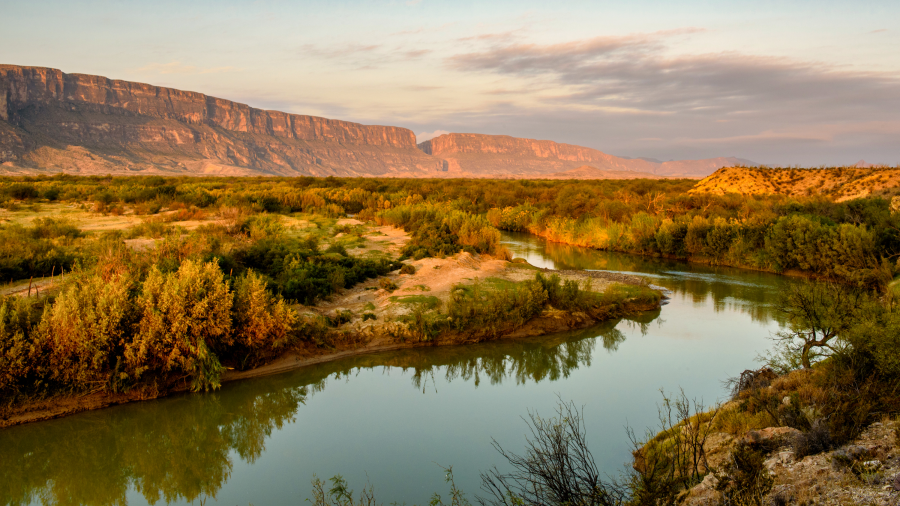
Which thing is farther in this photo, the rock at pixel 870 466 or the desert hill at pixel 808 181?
the desert hill at pixel 808 181

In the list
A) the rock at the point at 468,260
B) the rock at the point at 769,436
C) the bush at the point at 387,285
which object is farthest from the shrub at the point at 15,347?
the rock at the point at 468,260

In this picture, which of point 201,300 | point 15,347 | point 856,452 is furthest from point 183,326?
point 856,452

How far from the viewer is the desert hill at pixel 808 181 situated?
3266 cm

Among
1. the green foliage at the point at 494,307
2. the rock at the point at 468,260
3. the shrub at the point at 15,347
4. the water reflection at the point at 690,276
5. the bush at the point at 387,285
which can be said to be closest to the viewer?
the shrub at the point at 15,347

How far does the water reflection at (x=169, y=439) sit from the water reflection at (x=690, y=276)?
26.4 ft

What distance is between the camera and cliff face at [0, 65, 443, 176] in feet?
380

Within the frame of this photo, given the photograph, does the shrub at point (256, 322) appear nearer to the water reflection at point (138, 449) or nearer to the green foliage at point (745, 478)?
the water reflection at point (138, 449)

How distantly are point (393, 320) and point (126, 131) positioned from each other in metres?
164

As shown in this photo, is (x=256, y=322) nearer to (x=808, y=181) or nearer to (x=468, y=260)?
(x=468, y=260)

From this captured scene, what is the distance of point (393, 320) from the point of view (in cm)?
1154

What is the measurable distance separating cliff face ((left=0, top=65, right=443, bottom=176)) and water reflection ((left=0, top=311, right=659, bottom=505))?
12206 centimetres

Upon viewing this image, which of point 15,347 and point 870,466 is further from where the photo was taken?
point 15,347

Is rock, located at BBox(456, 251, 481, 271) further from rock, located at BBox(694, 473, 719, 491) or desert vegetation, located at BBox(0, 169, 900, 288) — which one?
rock, located at BBox(694, 473, 719, 491)

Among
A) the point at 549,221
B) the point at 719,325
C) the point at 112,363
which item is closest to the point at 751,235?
the point at 719,325
